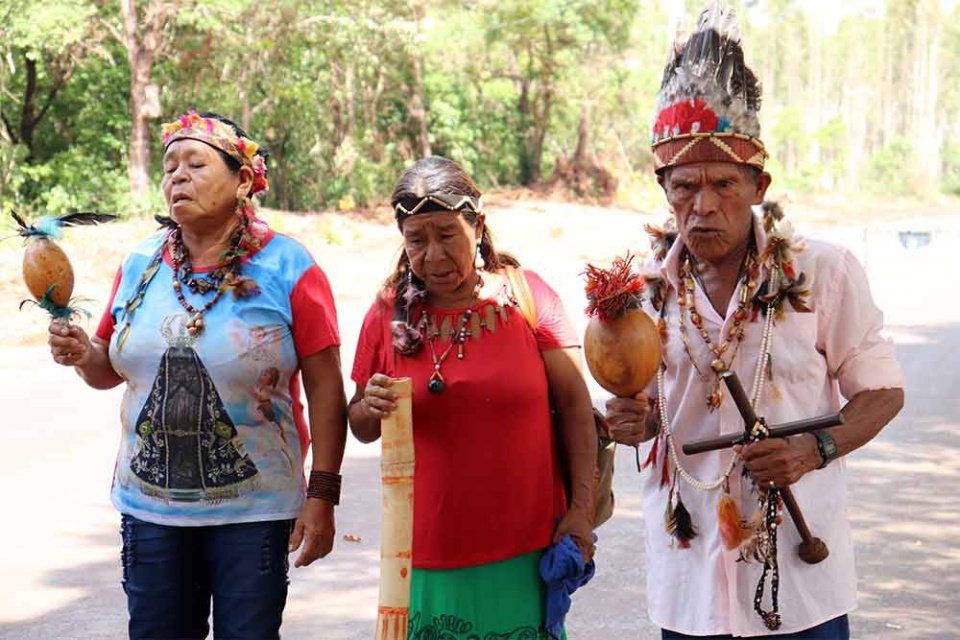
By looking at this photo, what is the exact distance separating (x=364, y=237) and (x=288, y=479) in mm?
20083

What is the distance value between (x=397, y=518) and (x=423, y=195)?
81 cm

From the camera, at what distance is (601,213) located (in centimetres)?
2975

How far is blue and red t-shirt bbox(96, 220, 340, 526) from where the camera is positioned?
334cm

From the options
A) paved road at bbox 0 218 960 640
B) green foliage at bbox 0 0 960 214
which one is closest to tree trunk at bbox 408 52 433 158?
green foliage at bbox 0 0 960 214

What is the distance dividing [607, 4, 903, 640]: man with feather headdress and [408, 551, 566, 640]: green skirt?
386mm

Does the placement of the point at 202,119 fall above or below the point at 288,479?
above

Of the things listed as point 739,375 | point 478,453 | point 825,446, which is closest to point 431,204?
point 478,453

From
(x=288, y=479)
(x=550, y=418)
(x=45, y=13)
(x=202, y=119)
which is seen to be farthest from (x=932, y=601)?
(x=45, y=13)

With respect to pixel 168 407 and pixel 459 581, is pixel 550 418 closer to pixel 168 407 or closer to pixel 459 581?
pixel 459 581

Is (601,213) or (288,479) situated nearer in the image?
(288,479)

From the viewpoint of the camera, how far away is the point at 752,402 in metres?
2.78

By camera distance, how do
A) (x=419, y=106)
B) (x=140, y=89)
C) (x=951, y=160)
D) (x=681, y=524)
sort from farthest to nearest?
(x=951, y=160) < (x=419, y=106) < (x=140, y=89) < (x=681, y=524)

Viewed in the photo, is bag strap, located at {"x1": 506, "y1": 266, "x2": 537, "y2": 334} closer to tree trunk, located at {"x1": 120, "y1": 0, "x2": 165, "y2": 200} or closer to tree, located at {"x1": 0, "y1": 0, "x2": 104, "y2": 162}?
tree, located at {"x1": 0, "y1": 0, "x2": 104, "y2": 162}

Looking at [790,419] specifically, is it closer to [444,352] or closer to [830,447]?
[830,447]
